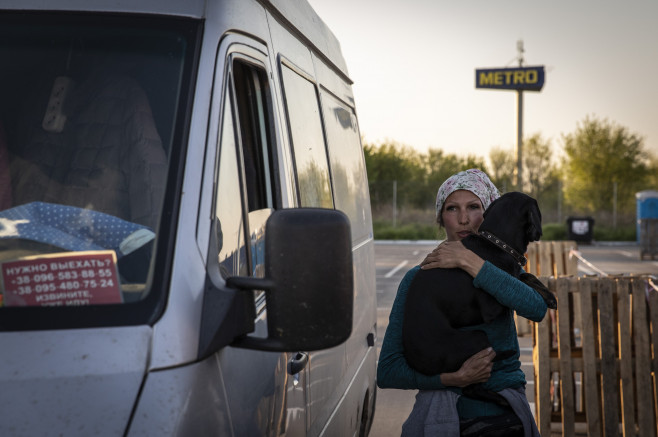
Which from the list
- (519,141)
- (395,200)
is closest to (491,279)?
(395,200)

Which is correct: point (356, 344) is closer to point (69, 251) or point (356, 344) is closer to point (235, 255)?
point (235, 255)

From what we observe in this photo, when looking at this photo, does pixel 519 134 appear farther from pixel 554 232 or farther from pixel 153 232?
pixel 153 232

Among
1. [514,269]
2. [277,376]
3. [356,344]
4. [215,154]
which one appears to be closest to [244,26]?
[215,154]

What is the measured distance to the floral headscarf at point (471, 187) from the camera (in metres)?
3.27

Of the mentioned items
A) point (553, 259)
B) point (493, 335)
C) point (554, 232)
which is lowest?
point (554, 232)

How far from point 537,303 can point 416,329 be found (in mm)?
479

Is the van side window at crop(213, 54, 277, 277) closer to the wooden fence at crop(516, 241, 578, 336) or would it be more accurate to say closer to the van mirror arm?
the van mirror arm

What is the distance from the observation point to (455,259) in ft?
9.53

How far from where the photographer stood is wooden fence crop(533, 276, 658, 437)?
5.59 metres

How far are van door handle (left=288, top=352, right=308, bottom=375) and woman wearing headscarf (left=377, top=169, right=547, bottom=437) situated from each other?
0.35 meters

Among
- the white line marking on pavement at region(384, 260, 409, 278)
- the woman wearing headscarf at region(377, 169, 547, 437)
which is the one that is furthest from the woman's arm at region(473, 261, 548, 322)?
the white line marking on pavement at region(384, 260, 409, 278)

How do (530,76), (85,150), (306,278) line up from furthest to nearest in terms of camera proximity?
1. (530,76)
2. (85,150)
3. (306,278)

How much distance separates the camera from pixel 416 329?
2.89 m

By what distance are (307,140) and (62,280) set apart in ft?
5.66
